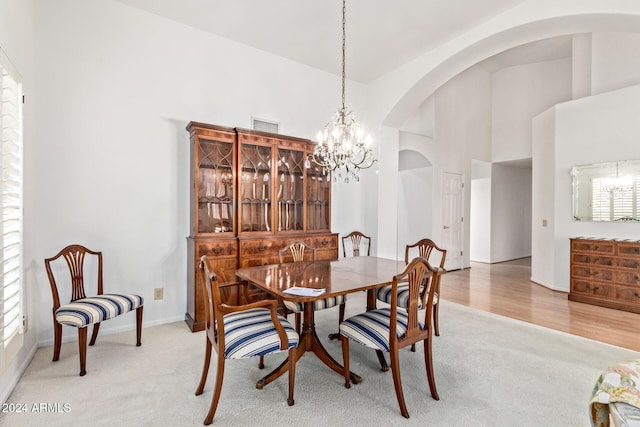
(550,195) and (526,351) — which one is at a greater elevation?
(550,195)

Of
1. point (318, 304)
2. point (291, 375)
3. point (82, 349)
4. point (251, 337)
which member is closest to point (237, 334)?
point (251, 337)

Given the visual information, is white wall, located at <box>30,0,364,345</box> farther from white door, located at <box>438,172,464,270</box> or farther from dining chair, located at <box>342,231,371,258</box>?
white door, located at <box>438,172,464,270</box>

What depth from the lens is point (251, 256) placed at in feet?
11.1

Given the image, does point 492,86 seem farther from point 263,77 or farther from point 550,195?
point 263,77

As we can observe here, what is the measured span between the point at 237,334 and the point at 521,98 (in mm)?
7741

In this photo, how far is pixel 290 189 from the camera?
3912 mm

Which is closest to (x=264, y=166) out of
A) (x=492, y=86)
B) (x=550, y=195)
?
(x=550, y=195)

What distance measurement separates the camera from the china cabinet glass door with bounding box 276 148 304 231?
150 inches

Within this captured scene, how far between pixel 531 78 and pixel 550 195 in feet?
10.2

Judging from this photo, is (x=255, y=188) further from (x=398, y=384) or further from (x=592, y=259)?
(x=592, y=259)

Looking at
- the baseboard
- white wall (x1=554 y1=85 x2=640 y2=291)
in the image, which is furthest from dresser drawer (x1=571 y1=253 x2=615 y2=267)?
the baseboard

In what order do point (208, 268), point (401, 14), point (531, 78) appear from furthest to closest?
1. point (531, 78)
2. point (401, 14)
3. point (208, 268)

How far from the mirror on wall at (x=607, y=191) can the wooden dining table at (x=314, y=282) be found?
3.63 m

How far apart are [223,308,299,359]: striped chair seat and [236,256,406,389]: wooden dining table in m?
0.21
